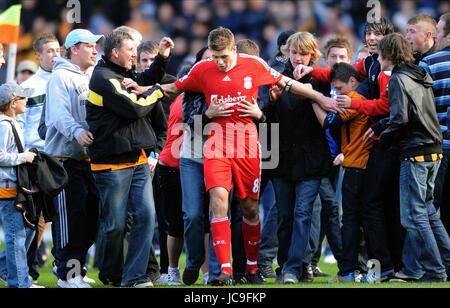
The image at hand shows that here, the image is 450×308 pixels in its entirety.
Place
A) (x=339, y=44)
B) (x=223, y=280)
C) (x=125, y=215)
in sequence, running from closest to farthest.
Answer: (x=223, y=280)
(x=125, y=215)
(x=339, y=44)

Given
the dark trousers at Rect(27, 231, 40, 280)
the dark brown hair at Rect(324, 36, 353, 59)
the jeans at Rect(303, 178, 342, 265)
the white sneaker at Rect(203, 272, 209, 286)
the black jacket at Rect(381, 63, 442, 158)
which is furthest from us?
the dark brown hair at Rect(324, 36, 353, 59)

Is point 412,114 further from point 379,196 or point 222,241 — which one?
point 222,241

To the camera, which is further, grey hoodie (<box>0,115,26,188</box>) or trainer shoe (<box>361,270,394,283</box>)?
trainer shoe (<box>361,270,394,283</box>)

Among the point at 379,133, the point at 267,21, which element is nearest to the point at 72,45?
the point at 379,133

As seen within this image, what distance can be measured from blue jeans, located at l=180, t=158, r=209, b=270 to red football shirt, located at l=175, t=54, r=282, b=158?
0.90 feet

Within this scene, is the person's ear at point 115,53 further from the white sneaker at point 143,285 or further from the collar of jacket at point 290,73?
the white sneaker at point 143,285

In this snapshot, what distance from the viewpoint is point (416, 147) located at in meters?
9.13

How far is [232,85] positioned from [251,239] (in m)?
1.40

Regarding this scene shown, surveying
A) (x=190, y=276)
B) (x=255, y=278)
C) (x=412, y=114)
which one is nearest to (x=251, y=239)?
(x=255, y=278)

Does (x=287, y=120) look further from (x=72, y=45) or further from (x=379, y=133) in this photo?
(x=72, y=45)

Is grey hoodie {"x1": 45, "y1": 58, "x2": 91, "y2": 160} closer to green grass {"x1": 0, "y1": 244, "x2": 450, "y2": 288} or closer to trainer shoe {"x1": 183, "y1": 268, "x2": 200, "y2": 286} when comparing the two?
green grass {"x1": 0, "y1": 244, "x2": 450, "y2": 288}

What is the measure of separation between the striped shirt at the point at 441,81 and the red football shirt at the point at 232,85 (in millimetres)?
1457

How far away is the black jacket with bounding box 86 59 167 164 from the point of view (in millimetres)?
9070

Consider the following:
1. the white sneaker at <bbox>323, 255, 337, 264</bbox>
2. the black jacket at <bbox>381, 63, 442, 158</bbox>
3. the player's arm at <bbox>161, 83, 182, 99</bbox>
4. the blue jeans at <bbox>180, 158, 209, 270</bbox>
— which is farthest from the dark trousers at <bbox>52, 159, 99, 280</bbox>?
the white sneaker at <bbox>323, 255, 337, 264</bbox>
